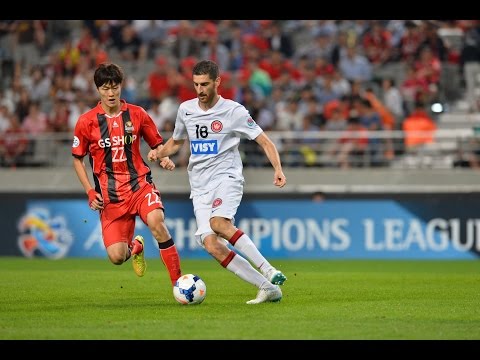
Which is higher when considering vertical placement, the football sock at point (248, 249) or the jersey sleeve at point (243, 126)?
the jersey sleeve at point (243, 126)

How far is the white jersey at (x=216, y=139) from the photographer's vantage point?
10281 mm

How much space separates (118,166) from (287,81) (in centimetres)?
1239

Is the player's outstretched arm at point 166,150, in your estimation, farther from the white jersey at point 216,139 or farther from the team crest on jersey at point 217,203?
the team crest on jersey at point 217,203

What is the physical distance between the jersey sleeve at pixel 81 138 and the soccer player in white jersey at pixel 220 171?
36.7 inches

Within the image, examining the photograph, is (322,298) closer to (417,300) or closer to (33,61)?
(417,300)

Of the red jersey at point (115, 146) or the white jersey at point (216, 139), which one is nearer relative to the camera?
the white jersey at point (216, 139)

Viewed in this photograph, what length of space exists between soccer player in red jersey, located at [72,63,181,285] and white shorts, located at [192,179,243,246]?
1.69ft

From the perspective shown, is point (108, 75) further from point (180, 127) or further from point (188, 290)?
point (188, 290)

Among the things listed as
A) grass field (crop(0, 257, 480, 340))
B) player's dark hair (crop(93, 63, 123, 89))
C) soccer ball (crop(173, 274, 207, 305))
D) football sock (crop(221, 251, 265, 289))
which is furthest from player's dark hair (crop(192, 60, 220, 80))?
grass field (crop(0, 257, 480, 340))

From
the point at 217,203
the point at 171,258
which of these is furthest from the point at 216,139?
the point at 171,258

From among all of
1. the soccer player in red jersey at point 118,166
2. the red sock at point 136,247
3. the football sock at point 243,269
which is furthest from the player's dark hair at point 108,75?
the football sock at point 243,269

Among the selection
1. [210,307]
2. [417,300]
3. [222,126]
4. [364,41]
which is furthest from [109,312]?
[364,41]

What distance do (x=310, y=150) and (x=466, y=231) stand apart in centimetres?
372

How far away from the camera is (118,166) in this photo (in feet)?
35.5
